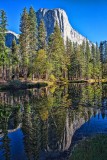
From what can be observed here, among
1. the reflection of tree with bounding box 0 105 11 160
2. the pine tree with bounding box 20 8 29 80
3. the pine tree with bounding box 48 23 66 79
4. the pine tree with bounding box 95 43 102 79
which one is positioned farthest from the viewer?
the pine tree with bounding box 95 43 102 79

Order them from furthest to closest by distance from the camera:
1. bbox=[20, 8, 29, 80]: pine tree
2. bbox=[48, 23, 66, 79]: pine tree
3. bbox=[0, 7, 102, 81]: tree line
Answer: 1. bbox=[48, 23, 66, 79]: pine tree
2. bbox=[20, 8, 29, 80]: pine tree
3. bbox=[0, 7, 102, 81]: tree line

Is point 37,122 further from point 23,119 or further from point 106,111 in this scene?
point 106,111

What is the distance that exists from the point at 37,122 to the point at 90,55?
101627mm

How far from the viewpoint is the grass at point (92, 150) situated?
10.5m

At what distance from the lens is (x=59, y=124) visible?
20.5m

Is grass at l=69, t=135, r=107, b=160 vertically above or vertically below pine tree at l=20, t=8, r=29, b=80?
below

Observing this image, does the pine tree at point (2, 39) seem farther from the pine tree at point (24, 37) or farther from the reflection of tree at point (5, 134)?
the reflection of tree at point (5, 134)

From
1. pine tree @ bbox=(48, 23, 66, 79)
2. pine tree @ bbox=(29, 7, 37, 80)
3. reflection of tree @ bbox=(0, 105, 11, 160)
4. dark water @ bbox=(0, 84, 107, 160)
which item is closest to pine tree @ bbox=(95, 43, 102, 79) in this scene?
pine tree @ bbox=(48, 23, 66, 79)

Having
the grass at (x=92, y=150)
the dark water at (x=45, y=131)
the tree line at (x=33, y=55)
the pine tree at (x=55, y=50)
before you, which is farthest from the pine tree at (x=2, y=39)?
the grass at (x=92, y=150)

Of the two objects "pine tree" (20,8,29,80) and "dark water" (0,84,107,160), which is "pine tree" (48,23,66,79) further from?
"dark water" (0,84,107,160)

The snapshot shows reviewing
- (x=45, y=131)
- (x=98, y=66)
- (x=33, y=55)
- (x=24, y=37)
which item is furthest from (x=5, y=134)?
(x=98, y=66)

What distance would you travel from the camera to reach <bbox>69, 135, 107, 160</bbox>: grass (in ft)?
34.4

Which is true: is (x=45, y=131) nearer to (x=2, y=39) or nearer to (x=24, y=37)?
(x=2, y=39)

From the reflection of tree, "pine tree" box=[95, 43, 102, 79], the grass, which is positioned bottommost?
the reflection of tree
